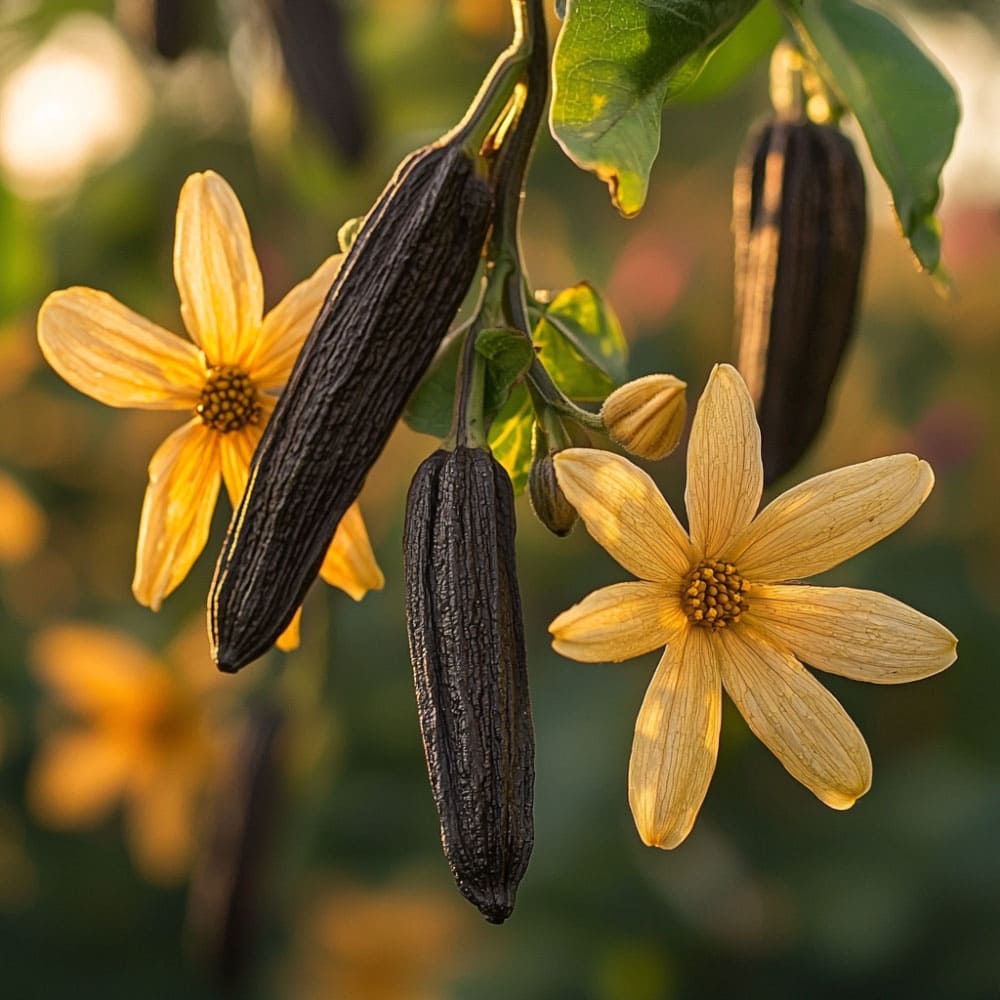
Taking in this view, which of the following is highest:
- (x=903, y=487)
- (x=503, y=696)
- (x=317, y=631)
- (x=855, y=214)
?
(x=855, y=214)

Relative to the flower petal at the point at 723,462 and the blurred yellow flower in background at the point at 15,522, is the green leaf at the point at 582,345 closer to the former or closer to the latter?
the flower petal at the point at 723,462

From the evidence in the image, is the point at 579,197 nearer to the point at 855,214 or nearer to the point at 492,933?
the point at 492,933

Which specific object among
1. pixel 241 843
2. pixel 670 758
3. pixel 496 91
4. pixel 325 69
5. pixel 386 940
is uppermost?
pixel 325 69

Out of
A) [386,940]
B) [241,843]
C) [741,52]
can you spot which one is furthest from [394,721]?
[741,52]

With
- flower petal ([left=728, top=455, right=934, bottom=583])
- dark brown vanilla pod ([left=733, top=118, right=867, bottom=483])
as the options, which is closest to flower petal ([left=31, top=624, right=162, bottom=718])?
dark brown vanilla pod ([left=733, top=118, right=867, bottom=483])

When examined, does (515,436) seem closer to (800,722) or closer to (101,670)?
(800,722)

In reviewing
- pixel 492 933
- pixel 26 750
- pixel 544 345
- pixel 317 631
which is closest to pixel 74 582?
pixel 26 750

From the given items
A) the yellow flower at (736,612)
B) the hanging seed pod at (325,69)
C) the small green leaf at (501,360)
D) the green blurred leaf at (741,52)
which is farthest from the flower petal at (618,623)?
the hanging seed pod at (325,69)
